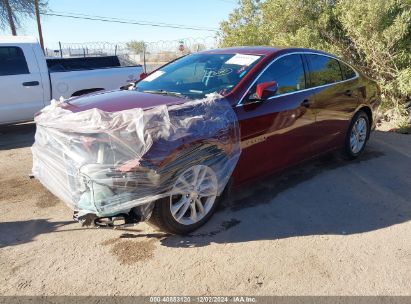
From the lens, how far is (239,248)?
138 inches

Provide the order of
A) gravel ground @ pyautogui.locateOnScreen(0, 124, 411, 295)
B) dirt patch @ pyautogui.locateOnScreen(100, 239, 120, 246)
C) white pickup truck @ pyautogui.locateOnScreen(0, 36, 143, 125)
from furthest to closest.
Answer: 1. white pickup truck @ pyautogui.locateOnScreen(0, 36, 143, 125)
2. dirt patch @ pyautogui.locateOnScreen(100, 239, 120, 246)
3. gravel ground @ pyautogui.locateOnScreen(0, 124, 411, 295)

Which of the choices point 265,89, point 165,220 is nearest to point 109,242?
point 165,220

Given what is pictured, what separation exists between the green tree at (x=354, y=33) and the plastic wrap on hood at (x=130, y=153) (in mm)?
6141

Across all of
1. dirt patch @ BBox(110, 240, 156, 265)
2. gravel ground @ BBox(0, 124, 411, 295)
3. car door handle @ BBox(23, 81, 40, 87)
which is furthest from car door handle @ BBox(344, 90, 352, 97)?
car door handle @ BBox(23, 81, 40, 87)

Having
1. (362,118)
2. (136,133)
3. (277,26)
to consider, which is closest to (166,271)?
(136,133)

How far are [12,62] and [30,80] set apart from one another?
1.33 ft

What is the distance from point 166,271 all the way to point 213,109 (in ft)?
4.93

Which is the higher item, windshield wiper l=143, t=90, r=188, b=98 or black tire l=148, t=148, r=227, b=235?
windshield wiper l=143, t=90, r=188, b=98

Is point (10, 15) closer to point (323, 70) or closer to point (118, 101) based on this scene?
point (323, 70)

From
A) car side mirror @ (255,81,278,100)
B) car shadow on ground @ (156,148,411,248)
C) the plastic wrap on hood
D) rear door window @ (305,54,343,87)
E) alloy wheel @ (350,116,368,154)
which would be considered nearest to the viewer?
the plastic wrap on hood

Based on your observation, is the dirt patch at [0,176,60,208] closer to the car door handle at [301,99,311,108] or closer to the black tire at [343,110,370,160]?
the car door handle at [301,99,311,108]

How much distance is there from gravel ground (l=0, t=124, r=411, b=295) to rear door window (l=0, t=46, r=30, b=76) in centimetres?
275

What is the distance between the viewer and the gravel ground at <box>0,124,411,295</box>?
118 inches

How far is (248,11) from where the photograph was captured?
12719 millimetres
